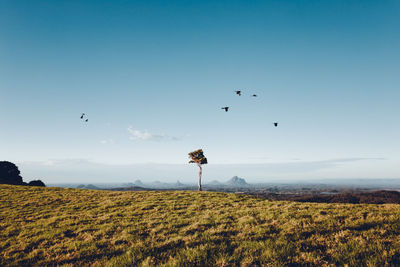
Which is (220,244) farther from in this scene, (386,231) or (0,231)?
(0,231)

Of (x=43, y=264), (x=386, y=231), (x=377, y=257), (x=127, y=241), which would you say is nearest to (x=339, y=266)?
(x=377, y=257)

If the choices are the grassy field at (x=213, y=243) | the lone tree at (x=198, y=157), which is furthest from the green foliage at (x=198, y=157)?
the grassy field at (x=213, y=243)

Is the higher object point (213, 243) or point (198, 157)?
point (198, 157)

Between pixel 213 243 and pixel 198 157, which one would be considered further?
pixel 198 157

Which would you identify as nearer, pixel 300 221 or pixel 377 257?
pixel 377 257

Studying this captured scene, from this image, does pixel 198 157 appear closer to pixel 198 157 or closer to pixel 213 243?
pixel 198 157

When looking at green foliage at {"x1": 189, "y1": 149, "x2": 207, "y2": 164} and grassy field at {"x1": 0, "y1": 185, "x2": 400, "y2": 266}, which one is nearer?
grassy field at {"x1": 0, "y1": 185, "x2": 400, "y2": 266}

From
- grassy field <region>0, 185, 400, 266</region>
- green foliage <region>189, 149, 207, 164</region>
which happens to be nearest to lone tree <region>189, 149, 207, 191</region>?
green foliage <region>189, 149, 207, 164</region>

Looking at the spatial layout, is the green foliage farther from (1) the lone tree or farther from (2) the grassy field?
(2) the grassy field

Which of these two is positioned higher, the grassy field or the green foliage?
the green foliage

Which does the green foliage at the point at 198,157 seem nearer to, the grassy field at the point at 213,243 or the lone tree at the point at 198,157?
the lone tree at the point at 198,157

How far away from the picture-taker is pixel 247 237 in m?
8.34

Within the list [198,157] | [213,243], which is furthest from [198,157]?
[213,243]

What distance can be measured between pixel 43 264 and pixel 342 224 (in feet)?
41.2
